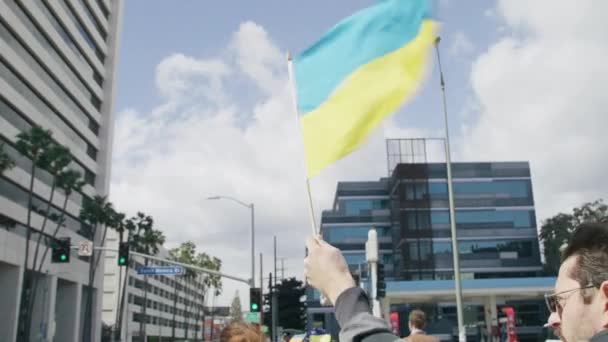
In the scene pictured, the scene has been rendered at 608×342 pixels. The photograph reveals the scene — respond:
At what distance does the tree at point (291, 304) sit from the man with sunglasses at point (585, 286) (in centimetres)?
2722

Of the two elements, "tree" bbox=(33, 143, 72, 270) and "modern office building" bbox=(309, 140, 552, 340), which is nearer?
"tree" bbox=(33, 143, 72, 270)

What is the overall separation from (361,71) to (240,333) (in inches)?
66.9

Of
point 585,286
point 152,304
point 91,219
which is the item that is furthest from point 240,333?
point 152,304

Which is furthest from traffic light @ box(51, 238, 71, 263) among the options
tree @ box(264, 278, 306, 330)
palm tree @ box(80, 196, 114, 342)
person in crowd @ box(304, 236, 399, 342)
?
palm tree @ box(80, 196, 114, 342)

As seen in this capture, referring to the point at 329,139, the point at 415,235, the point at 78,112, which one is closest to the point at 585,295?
the point at 329,139

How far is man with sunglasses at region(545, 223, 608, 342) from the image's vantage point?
5.49 ft

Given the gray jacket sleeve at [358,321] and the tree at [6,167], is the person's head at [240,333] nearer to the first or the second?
the gray jacket sleeve at [358,321]

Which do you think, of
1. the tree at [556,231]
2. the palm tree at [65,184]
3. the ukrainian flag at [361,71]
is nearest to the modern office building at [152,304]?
the palm tree at [65,184]

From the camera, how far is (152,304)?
120000mm

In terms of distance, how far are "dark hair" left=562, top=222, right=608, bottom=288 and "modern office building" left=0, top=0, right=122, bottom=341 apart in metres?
49.0

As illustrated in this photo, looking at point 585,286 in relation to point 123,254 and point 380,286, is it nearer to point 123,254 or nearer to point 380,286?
point 380,286

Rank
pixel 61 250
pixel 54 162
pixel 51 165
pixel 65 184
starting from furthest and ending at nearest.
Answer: pixel 65 184 → pixel 54 162 → pixel 51 165 → pixel 61 250

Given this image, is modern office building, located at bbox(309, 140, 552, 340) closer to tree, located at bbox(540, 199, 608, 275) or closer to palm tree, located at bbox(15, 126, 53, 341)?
tree, located at bbox(540, 199, 608, 275)

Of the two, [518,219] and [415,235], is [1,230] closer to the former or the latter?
[415,235]
